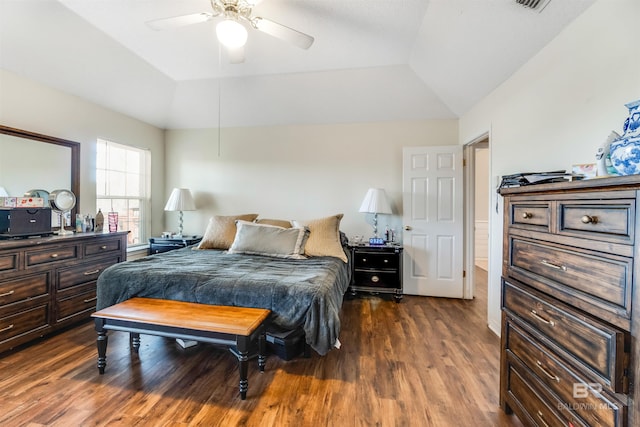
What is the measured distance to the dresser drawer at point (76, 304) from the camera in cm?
256

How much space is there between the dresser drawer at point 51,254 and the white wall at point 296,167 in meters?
1.82

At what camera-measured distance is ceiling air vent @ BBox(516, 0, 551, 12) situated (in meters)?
1.75

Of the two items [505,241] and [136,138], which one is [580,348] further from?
[136,138]

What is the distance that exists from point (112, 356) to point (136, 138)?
9.60 feet

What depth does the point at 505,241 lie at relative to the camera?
1.62 meters

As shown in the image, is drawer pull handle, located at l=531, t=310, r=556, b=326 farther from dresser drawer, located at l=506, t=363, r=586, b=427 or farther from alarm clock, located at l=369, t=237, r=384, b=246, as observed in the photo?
alarm clock, located at l=369, t=237, r=384, b=246

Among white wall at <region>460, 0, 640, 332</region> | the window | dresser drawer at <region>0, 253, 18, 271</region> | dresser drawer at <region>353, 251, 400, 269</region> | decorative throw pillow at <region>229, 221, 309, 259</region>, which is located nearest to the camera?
white wall at <region>460, 0, 640, 332</region>

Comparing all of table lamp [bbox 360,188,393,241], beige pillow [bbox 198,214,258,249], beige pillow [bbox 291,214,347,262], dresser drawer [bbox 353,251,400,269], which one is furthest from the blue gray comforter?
table lamp [bbox 360,188,393,241]

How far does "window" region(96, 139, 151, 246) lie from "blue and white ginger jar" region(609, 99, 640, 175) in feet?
13.7

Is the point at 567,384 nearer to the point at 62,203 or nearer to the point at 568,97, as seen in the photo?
the point at 568,97

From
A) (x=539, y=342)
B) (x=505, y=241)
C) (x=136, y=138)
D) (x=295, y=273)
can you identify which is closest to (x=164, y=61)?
(x=136, y=138)

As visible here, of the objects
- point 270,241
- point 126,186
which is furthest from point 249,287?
point 126,186

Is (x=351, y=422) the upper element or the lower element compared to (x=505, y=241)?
lower

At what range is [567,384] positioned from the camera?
3.76 feet
